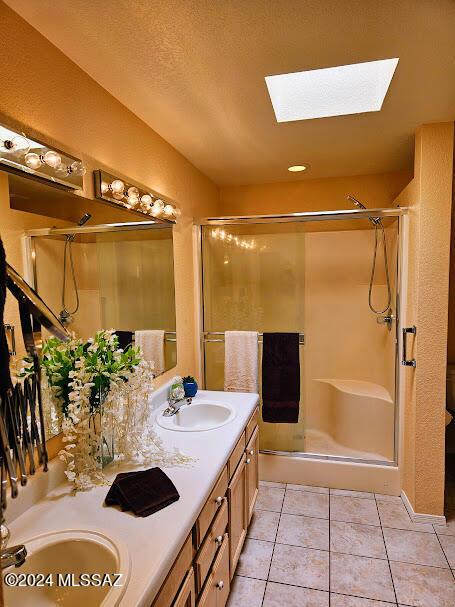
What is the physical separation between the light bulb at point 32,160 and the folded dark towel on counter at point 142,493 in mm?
1117

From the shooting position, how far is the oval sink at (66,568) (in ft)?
3.18

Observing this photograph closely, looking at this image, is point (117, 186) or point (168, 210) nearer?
point (117, 186)

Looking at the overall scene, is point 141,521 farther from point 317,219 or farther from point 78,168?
point 317,219

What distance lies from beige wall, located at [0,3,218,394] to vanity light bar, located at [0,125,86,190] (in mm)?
59

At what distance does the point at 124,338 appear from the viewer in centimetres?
187

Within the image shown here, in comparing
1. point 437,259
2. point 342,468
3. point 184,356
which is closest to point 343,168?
point 437,259

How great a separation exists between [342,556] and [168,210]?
2.23m

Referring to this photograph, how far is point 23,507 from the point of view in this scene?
3.90ft

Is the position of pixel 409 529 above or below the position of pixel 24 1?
below

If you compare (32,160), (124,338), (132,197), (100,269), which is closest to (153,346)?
(124,338)

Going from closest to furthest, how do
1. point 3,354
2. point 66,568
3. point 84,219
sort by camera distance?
point 3,354 < point 66,568 < point 84,219

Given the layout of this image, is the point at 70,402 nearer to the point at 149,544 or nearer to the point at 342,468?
the point at 149,544

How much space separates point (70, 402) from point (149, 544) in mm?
550

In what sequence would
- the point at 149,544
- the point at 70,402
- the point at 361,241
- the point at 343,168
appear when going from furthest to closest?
the point at 361,241 → the point at 343,168 → the point at 70,402 → the point at 149,544
